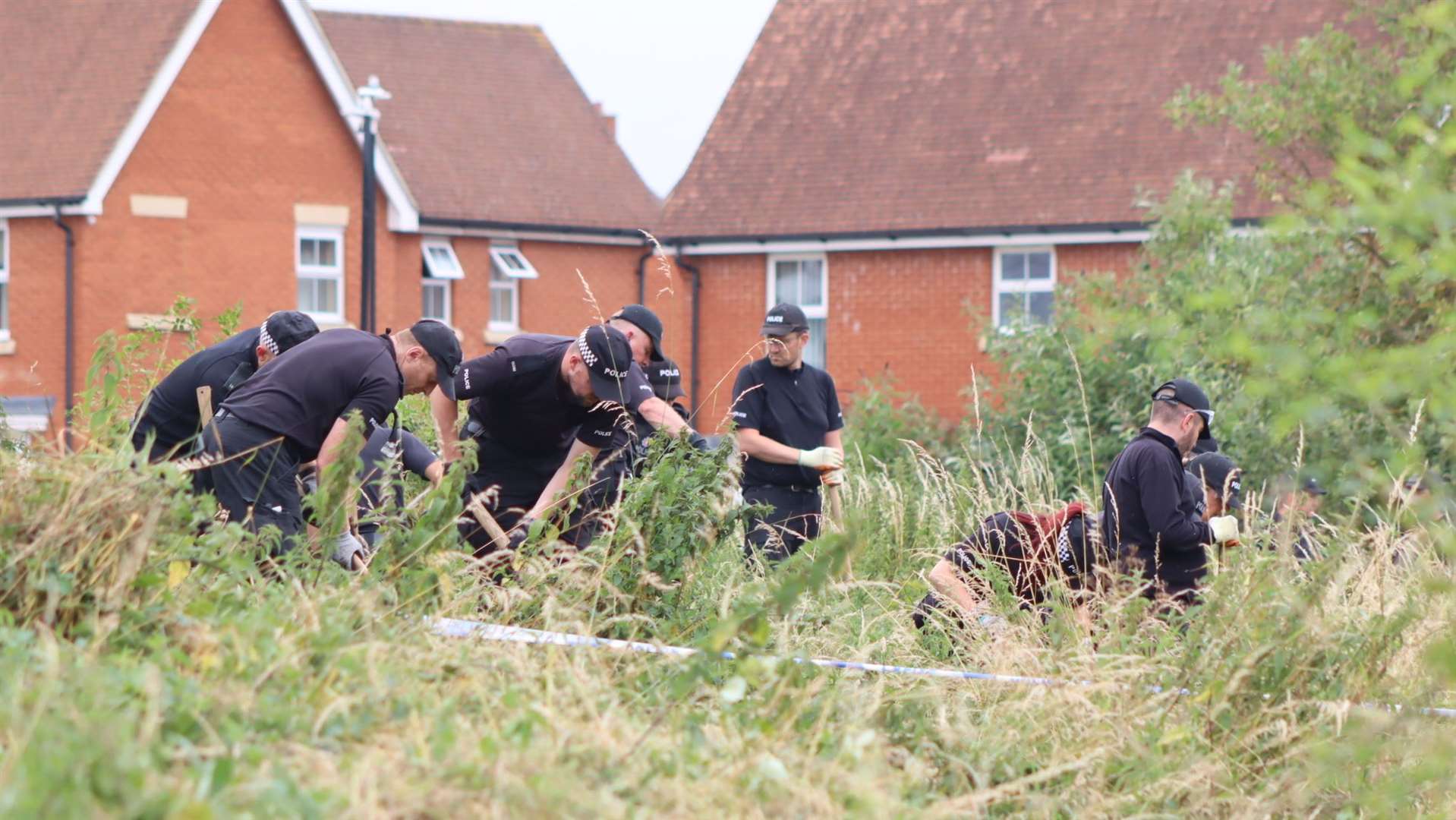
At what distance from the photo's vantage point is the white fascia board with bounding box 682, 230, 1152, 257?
74.7 ft

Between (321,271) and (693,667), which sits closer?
(693,667)

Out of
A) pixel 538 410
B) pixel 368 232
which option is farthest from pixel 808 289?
pixel 538 410

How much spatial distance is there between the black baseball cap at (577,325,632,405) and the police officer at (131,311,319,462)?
107 centimetres


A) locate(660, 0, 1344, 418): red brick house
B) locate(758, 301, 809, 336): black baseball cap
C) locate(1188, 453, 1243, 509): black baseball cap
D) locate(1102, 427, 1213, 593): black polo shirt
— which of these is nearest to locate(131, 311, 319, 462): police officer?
locate(758, 301, 809, 336): black baseball cap

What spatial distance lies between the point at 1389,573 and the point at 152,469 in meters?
5.07

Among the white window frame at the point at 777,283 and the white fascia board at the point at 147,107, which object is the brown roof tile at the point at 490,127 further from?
the white fascia board at the point at 147,107

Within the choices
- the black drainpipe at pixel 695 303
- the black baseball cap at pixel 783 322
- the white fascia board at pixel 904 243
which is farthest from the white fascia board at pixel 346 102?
the black baseball cap at pixel 783 322

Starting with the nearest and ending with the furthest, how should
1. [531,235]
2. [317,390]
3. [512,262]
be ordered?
[317,390]
[512,262]
[531,235]

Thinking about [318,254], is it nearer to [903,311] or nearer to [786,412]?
[903,311]

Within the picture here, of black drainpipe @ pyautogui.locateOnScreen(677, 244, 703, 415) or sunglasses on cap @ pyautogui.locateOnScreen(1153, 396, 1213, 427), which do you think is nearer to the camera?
sunglasses on cap @ pyautogui.locateOnScreen(1153, 396, 1213, 427)

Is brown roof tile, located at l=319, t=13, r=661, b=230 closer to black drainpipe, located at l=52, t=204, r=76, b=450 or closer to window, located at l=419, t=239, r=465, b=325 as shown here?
window, located at l=419, t=239, r=465, b=325

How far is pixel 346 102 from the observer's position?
24578 mm

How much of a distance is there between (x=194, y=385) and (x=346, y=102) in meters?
18.6

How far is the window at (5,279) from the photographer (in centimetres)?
2405
